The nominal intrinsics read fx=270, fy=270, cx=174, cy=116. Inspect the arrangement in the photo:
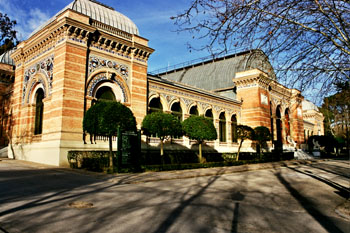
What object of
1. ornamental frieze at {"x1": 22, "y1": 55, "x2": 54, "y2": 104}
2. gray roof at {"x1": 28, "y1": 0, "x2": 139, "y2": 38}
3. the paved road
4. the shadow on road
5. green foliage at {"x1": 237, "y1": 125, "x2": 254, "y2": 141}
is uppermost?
gray roof at {"x1": 28, "y1": 0, "x2": 139, "y2": 38}

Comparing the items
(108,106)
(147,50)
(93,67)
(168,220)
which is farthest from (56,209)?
(147,50)

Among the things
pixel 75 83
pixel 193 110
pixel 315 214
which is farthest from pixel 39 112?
pixel 315 214

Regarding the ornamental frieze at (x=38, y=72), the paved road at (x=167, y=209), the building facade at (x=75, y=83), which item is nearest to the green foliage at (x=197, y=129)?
the building facade at (x=75, y=83)

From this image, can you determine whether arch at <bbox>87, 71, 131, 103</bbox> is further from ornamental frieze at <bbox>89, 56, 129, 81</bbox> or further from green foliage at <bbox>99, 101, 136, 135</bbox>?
green foliage at <bbox>99, 101, 136, 135</bbox>

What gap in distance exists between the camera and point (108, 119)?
13320 mm

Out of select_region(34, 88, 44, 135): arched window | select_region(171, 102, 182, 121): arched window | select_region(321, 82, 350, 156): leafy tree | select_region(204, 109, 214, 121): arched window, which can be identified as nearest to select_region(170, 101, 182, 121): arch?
select_region(171, 102, 182, 121): arched window

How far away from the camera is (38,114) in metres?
19.1

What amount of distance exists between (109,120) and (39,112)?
27.9 ft

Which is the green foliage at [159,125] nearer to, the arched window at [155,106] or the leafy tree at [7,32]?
the arched window at [155,106]

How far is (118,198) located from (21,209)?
223 centimetres

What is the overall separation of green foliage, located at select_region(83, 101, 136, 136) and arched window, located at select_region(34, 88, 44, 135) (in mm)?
6266

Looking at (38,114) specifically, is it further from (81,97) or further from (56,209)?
(56,209)

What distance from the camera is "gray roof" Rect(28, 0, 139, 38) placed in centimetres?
1903

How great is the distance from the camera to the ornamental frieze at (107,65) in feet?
57.8
